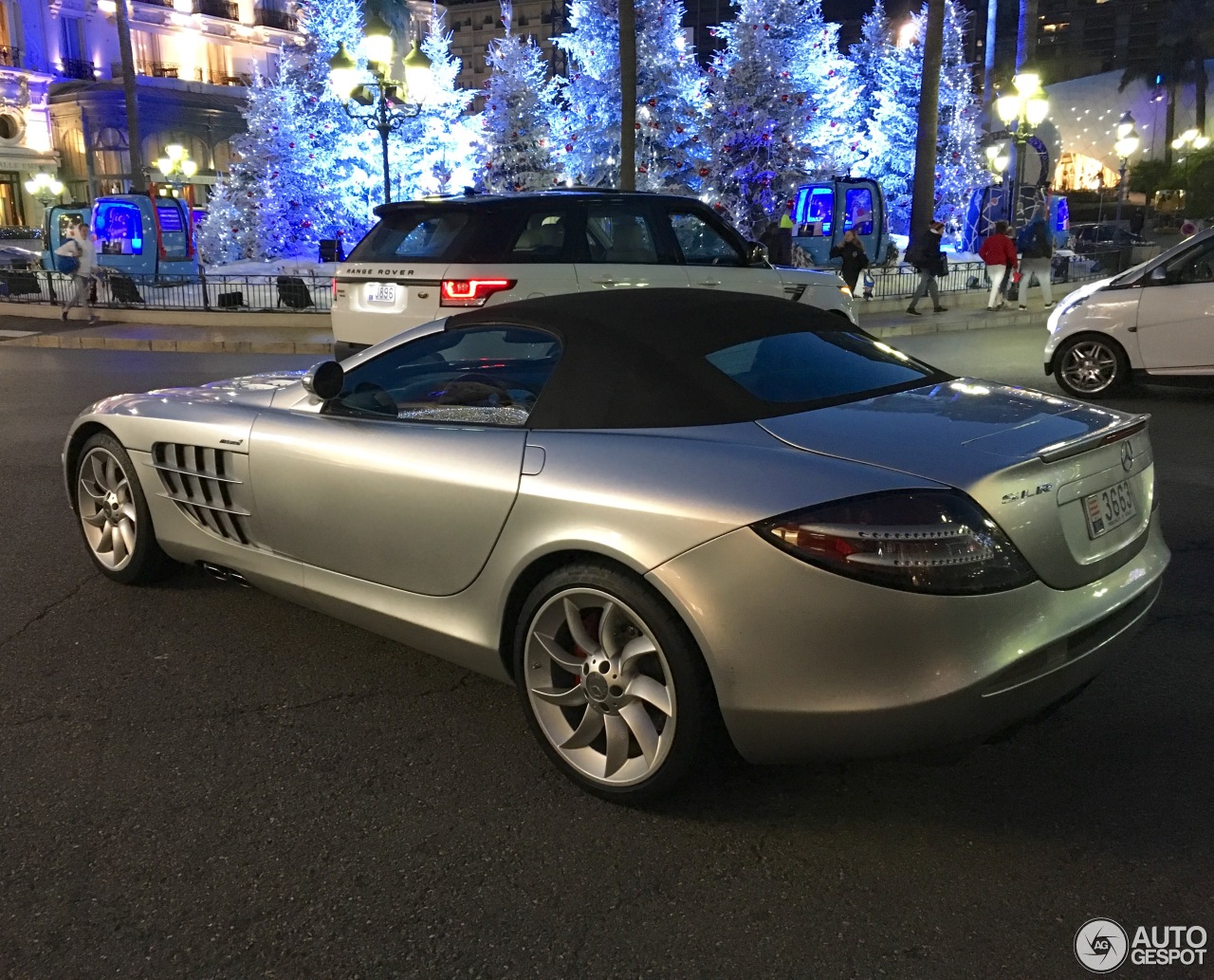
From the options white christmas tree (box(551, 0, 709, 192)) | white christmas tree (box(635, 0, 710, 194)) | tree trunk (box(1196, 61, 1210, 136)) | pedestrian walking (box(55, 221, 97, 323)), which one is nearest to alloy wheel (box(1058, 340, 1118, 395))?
pedestrian walking (box(55, 221, 97, 323))

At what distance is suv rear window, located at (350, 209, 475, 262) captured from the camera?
8.97 m

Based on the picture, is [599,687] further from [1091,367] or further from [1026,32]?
[1026,32]

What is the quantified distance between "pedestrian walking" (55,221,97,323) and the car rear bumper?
20116mm

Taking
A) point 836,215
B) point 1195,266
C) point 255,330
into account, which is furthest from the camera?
point 836,215

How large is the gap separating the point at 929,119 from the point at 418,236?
16650 millimetres

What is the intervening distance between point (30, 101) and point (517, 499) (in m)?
62.8

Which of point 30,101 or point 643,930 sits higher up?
point 30,101

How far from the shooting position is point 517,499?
10.6 feet

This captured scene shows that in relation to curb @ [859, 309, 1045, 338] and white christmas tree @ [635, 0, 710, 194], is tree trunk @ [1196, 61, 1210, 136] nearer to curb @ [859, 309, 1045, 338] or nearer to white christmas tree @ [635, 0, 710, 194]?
white christmas tree @ [635, 0, 710, 194]

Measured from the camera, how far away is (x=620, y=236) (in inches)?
374

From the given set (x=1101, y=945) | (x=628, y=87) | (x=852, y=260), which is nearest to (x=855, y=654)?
(x=1101, y=945)

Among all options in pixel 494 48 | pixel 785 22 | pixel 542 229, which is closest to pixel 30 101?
pixel 494 48

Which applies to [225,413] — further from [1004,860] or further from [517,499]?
[1004,860]

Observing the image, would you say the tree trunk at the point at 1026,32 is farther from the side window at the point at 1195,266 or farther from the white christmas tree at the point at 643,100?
the side window at the point at 1195,266
